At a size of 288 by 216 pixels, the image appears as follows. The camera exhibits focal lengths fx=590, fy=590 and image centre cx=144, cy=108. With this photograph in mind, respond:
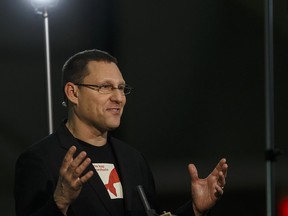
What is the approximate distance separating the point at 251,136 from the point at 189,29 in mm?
1070

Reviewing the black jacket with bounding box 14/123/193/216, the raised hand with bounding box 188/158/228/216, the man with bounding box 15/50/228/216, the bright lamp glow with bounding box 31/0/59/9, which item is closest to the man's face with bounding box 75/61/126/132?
Answer: the man with bounding box 15/50/228/216

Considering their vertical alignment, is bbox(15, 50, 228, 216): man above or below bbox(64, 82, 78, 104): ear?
below

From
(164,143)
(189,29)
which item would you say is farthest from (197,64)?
(164,143)

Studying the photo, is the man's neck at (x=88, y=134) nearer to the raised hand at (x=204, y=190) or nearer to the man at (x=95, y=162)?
the man at (x=95, y=162)

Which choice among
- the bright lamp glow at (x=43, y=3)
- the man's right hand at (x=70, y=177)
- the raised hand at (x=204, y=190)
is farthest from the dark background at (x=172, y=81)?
the man's right hand at (x=70, y=177)

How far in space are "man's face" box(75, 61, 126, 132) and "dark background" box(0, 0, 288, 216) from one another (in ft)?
8.75

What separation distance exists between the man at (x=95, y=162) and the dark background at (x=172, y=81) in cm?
259

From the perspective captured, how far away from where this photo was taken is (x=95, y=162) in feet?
7.21

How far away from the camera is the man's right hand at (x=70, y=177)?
1.80m

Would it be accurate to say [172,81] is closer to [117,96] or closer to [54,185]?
[117,96]

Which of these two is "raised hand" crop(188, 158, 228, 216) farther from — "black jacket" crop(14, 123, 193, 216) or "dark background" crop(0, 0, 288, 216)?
"dark background" crop(0, 0, 288, 216)

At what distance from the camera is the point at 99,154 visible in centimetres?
224

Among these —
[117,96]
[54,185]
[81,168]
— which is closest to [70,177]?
[81,168]

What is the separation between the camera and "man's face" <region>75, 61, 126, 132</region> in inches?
87.5
